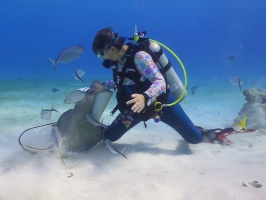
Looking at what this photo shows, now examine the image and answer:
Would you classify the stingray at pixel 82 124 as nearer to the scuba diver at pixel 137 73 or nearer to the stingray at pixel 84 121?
the stingray at pixel 84 121

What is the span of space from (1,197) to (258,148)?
4.85m

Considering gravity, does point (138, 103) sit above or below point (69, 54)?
above

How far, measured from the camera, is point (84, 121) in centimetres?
495

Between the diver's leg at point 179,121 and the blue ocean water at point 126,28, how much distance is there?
14.3m

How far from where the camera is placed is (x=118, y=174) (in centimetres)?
394

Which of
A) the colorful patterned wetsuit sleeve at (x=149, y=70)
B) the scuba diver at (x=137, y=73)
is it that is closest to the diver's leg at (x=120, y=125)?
the scuba diver at (x=137, y=73)

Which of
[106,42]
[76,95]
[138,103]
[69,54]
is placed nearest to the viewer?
[138,103]

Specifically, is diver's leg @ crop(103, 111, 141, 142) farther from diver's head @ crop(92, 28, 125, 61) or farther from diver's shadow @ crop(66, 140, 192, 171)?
diver's head @ crop(92, 28, 125, 61)

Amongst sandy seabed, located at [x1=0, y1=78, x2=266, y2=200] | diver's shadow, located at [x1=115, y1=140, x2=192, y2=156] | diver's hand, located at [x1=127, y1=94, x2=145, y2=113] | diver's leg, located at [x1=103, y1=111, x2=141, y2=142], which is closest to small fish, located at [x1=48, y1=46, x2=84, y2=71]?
sandy seabed, located at [x1=0, y1=78, x2=266, y2=200]

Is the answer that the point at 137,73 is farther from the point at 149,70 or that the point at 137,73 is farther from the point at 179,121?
the point at 179,121

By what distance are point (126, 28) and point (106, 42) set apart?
367 feet

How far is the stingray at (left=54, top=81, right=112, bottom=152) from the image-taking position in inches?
190

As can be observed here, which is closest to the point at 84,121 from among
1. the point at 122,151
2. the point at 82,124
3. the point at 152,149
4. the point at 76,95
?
the point at 82,124

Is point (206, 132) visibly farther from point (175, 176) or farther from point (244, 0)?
point (244, 0)
